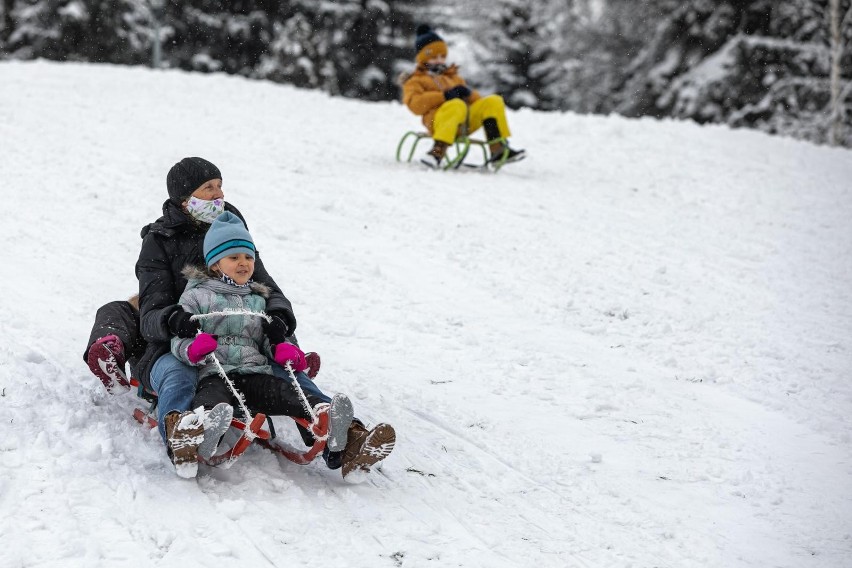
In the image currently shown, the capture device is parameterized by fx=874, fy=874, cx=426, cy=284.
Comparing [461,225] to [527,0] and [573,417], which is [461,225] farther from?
[527,0]

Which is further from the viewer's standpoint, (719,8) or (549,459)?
(719,8)

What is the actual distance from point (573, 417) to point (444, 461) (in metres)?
0.86

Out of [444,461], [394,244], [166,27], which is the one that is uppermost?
[166,27]

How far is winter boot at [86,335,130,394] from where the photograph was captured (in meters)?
3.84

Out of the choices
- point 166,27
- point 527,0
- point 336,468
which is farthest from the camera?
point 166,27

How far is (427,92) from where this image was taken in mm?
9305

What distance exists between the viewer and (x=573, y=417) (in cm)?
439

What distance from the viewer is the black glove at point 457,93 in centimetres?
914

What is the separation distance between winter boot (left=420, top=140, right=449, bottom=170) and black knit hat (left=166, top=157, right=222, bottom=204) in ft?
17.5

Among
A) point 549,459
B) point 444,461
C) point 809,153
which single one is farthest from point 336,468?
point 809,153

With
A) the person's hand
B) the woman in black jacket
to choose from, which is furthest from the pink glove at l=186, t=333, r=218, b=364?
the person's hand

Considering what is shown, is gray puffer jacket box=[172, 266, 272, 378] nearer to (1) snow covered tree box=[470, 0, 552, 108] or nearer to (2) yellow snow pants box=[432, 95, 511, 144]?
(2) yellow snow pants box=[432, 95, 511, 144]

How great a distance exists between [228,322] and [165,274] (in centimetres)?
46

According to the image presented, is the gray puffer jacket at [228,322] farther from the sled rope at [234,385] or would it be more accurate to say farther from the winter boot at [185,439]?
the winter boot at [185,439]
